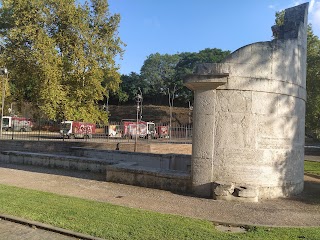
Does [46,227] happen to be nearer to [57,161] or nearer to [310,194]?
[310,194]

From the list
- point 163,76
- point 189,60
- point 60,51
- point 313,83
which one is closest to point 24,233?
point 60,51

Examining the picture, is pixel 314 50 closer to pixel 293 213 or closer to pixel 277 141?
pixel 277 141

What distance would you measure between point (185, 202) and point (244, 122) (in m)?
2.78

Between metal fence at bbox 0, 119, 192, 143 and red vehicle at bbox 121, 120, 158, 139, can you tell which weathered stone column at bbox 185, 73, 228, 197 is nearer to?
red vehicle at bbox 121, 120, 158, 139

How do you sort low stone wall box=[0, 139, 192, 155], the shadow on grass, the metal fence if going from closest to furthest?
the shadow on grass < low stone wall box=[0, 139, 192, 155] < the metal fence

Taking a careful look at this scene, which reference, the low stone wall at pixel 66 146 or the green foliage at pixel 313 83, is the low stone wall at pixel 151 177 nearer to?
the low stone wall at pixel 66 146

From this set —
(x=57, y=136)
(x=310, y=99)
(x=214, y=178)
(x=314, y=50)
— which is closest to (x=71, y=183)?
(x=214, y=178)

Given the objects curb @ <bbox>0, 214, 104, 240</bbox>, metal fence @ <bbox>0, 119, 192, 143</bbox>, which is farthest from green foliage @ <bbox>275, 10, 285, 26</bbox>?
curb @ <bbox>0, 214, 104, 240</bbox>

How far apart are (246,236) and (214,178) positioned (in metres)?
3.58

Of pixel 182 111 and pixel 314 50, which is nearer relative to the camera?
pixel 314 50

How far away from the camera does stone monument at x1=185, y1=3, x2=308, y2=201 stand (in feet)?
30.8

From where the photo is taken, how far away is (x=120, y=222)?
20.6ft

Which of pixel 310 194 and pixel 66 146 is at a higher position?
pixel 66 146

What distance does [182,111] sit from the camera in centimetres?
8144
